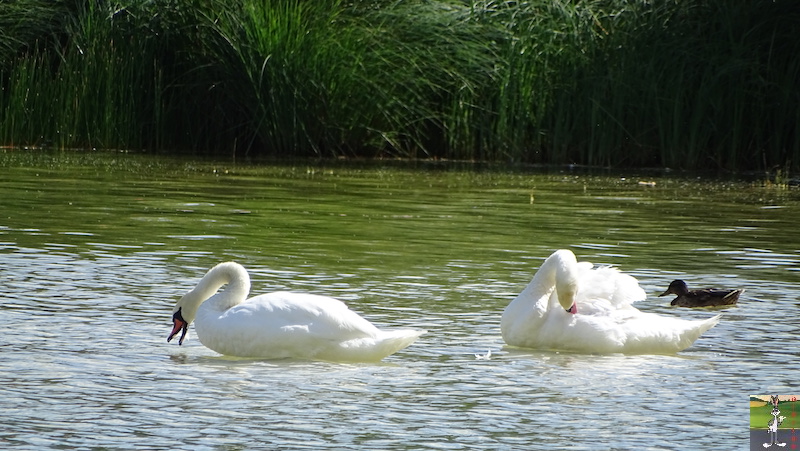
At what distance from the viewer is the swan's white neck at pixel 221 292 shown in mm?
6555

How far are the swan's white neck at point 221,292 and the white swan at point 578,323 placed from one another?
1183mm

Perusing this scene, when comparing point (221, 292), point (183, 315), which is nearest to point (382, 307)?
point (221, 292)

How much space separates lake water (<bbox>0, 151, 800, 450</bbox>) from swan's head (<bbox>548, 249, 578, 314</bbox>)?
0.88ft

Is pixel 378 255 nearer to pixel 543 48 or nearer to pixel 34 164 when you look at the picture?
pixel 34 164

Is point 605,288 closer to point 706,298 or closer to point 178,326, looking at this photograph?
point 706,298

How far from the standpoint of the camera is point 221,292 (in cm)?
664

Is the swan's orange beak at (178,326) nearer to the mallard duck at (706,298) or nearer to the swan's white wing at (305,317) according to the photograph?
the swan's white wing at (305,317)

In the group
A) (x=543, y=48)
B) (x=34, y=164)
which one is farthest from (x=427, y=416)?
(x=543, y=48)

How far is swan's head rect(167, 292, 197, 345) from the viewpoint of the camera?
6504 mm

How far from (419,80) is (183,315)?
12.0 m

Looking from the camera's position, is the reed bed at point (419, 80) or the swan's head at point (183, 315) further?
the reed bed at point (419, 80)

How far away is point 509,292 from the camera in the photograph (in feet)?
26.7

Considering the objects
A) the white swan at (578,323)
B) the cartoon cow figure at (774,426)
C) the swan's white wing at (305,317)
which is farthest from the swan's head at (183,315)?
the cartoon cow figure at (774,426)

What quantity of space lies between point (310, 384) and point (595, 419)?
1153 millimetres
